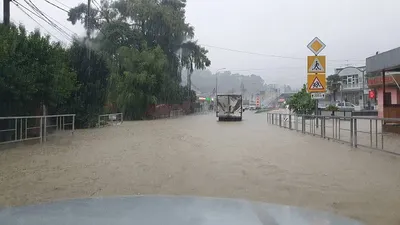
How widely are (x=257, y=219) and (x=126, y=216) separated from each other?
1590mm

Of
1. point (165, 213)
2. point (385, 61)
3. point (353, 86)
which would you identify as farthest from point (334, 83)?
point (165, 213)

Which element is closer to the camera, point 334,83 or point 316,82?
point 316,82

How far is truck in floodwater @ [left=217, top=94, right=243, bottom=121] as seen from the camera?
43562 mm

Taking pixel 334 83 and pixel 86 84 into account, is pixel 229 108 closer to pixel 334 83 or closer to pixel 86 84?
pixel 86 84

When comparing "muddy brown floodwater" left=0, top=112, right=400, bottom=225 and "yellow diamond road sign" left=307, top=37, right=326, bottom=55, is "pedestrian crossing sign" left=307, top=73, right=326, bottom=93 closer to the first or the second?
"yellow diamond road sign" left=307, top=37, right=326, bottom=55

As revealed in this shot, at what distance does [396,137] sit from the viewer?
11.2 metres

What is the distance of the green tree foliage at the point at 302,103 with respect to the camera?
103 feet

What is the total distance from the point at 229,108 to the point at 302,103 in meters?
12.4

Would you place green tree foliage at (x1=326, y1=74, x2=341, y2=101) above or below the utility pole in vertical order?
above

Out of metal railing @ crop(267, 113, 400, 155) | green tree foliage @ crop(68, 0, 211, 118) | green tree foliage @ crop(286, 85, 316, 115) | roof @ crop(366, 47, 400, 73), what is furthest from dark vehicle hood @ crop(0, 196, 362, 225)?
green tree foliage @ crop(68, 0, 211, 118)

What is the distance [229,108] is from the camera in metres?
43.6

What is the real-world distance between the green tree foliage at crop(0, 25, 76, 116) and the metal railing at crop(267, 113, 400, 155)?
11.5m

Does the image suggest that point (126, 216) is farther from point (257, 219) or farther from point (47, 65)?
point (47, 65)

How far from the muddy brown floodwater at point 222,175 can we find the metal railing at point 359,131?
37cm
